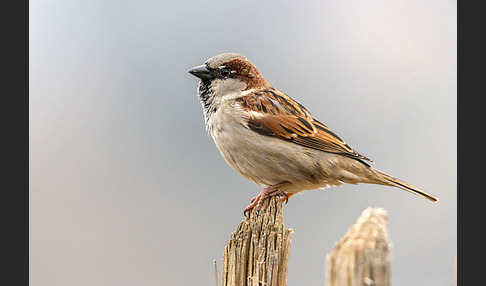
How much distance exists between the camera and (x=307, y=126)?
3.83 metres

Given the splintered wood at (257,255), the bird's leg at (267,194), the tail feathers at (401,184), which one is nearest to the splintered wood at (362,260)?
the splintered wood at (257,255)

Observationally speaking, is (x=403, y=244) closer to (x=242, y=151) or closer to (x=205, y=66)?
(x=242, y=151)

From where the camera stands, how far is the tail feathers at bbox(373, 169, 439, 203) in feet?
11.6

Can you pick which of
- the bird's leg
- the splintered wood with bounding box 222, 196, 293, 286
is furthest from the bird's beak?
the splintered wood with bounding box 222, 196, 293, 286

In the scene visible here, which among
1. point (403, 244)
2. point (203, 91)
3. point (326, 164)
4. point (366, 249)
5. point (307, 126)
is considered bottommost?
point (403, 244)

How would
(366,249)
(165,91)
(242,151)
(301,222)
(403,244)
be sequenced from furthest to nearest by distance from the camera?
(165,91)
(301,222)
(403,244)
(242,151)
(366,249)

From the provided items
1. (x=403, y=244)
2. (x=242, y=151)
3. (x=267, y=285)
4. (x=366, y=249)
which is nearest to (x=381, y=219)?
(x=366, y=249)

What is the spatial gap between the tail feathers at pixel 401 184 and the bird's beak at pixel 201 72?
4.42 ft

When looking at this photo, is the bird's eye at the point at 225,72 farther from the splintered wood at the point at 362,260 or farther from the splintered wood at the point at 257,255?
the splintered wood at the point at 362,260

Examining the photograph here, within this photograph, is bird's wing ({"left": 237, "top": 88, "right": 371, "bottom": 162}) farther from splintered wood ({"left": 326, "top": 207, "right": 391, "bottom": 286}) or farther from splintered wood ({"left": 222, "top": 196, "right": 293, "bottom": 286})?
splintered wood ({"left": 326, "top": 207, "right": 391, "bottom": 286})

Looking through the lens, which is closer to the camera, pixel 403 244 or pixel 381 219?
pixel 381 219

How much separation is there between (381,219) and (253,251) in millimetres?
782

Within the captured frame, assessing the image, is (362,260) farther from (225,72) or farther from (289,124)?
(225,72)

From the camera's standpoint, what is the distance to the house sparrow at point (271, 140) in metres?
3.66
